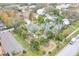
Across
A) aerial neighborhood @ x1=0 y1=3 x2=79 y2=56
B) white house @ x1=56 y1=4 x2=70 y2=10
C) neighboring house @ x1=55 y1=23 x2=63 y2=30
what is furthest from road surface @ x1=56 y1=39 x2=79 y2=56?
white house @ x1=56 y1=4 x2=70 y2=10

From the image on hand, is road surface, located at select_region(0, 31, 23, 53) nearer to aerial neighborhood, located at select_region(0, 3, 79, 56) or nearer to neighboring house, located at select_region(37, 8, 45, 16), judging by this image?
aerial neighborhood, located at select_region(0, 3, 79, 56)

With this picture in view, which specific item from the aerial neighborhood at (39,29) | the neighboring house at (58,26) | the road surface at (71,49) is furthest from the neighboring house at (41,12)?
the road surface at (71,49)

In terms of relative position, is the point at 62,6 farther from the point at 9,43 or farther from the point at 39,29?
the point at 9,43

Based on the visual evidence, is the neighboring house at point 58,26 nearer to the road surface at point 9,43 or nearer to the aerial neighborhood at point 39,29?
the aerial neighborhood at point 39,29

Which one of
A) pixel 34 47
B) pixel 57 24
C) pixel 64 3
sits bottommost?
pixel 34 47

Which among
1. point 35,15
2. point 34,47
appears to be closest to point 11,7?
point 35,15

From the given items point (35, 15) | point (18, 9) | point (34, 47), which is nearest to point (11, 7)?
point (18, 9)

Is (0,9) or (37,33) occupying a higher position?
(0,9)

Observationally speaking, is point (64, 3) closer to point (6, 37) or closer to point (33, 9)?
point (33, 9)
